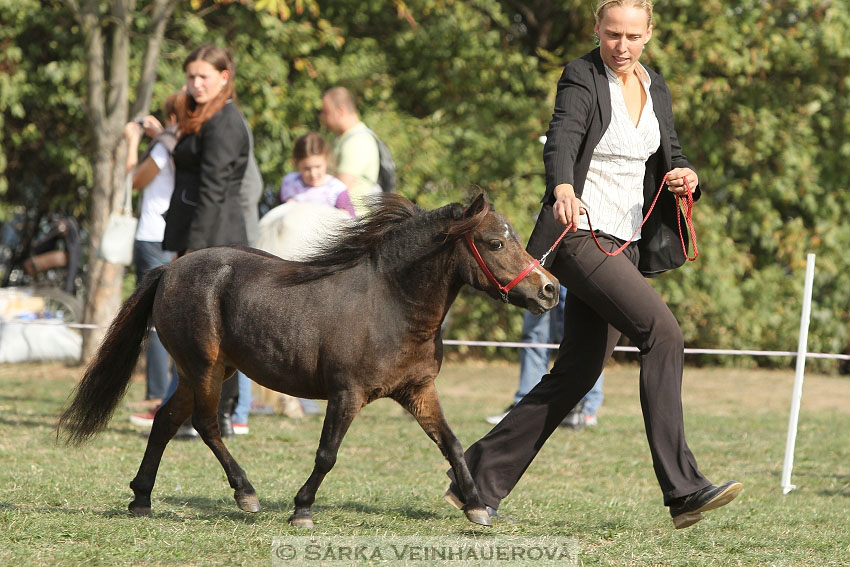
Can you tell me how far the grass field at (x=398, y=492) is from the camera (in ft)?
14.0

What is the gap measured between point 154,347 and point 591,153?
14.3 feet

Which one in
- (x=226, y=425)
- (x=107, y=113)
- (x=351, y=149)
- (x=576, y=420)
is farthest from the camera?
(x=107, y=113)

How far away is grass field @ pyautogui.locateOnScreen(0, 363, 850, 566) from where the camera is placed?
4270 millimetres

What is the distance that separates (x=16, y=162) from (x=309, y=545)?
33.8 feet

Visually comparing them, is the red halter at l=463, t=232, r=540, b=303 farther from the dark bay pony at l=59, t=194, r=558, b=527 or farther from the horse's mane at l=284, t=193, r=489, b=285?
the horse's mane at l=284, t=193, r=489, b=285

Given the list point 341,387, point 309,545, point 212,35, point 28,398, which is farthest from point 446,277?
point 212,35

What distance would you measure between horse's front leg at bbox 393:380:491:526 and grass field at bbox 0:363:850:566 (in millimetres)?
104

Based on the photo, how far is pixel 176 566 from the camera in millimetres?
3910

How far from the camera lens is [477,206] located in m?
4.29

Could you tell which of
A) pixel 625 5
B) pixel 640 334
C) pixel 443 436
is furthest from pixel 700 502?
pixel 625 5

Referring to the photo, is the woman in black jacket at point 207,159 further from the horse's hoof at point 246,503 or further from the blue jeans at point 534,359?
the blue jeans at point 534,359

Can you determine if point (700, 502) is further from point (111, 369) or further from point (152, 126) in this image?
point (152, 126)

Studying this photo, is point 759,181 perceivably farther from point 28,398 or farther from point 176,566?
point 176,566

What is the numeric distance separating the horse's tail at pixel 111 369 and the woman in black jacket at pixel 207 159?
5.31ft
